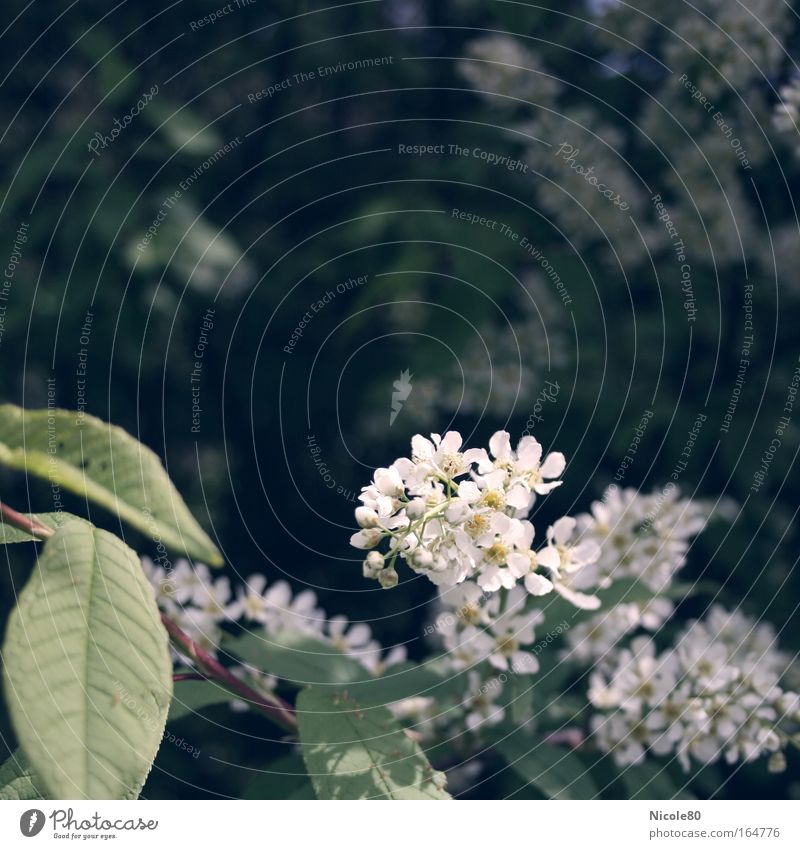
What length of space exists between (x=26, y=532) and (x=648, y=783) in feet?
4.39

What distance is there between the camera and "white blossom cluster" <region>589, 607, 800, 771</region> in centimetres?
175

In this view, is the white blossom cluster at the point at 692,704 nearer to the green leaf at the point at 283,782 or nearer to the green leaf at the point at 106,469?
the green leaf at the point at 283,782

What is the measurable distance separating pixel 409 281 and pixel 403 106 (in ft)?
2.85

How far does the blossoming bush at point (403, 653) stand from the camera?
1.01 meters

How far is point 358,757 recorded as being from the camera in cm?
142

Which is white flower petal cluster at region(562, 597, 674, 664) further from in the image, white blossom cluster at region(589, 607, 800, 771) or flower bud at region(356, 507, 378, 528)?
flower bud at region(356, 507, 378, 528)

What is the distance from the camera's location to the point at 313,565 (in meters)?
3.18

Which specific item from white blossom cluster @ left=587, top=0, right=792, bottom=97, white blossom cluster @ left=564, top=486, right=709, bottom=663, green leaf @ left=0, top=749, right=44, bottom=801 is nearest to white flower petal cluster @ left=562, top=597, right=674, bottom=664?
white blossom cluster @ left=564, top=486, right=709, bottom=663

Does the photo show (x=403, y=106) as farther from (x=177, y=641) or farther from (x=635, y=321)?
(x=177, y=641)

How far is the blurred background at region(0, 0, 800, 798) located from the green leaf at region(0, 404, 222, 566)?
57.6 inches

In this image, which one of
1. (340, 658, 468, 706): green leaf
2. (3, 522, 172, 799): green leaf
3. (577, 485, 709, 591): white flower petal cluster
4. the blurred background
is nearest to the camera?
(3, 522, 172, 799): green leaf

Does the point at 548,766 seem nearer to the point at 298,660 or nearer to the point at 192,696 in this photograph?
the point at 298,660

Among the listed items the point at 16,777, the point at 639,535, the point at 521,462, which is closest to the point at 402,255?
the point at 639,535

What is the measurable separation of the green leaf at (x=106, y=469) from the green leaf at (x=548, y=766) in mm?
831
